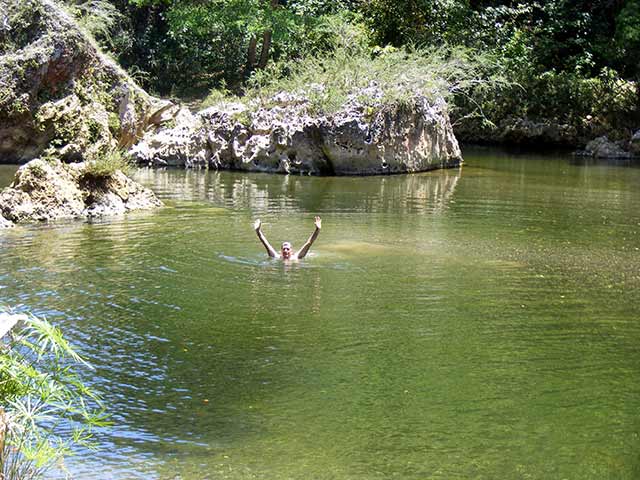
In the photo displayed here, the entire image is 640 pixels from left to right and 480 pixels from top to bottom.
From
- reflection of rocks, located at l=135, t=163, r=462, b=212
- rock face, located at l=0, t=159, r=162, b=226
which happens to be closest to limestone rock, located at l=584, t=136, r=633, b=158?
reflection of rocks, located at l=135, t=163, r=462, b=212

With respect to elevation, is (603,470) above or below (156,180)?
below

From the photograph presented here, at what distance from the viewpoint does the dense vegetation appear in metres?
34.7

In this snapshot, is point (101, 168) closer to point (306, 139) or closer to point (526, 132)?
point (306, 139)

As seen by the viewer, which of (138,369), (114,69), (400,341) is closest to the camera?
(138,369)

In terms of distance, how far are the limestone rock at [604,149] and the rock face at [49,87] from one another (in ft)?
56.0

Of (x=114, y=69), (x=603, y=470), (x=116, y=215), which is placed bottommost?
(x=603, y=470)

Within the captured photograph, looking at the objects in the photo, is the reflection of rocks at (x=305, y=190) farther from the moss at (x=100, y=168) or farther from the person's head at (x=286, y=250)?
the person's head at (x=286, y=250)

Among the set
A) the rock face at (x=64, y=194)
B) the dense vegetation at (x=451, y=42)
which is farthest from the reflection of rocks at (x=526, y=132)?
the rock face at (x=64, y=194)

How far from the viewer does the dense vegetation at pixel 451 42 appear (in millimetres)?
34656

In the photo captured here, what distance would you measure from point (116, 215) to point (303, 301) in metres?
7.94

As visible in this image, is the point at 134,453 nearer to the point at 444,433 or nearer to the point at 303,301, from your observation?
the point at 444,433

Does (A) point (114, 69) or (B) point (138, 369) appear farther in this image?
(A) point (114, 69)

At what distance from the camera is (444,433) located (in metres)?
7.93

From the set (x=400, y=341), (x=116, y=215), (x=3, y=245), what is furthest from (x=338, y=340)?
(x=116, y=215)
